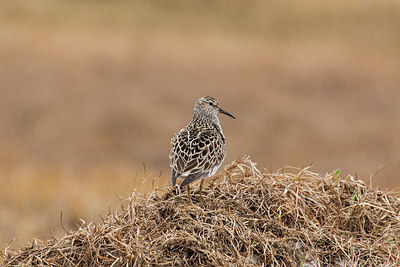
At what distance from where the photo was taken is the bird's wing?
262 inches

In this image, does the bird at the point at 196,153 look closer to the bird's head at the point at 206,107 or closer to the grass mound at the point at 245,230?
the bird's head at the point at 206,107

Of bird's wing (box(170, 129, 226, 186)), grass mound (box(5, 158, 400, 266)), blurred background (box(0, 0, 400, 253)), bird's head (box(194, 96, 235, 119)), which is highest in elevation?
blurred background (box(0, 0, 400, 253))

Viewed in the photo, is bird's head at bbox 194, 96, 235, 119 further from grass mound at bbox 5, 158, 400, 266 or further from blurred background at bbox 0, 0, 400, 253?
blurred background at bbox 0, 0, 400, 253

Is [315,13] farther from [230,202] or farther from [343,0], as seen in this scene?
[230,202]

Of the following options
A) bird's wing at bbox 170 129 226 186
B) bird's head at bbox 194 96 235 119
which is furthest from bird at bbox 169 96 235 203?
bird's head at bbox 194 96 235 119

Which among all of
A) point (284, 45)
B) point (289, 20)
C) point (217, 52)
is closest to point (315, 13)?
point (289, 20)

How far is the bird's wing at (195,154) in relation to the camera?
6645 millimetres

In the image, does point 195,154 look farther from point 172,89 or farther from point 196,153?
point 172,89

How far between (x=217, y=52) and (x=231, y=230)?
26933 mm

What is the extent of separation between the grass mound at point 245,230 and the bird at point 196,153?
0.41m

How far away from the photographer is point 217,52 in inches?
1254

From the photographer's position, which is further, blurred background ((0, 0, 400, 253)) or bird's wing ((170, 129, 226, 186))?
blurred background ((0, 0, 400, 253))

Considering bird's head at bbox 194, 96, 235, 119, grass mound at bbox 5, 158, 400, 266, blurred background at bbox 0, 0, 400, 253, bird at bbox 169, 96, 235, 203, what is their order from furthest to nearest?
blurred background at bbox 0, 0, 400, 253
bird's head at bbox 194, 96, 235, 119
bird at bbox 169, 96, 235, 203
grass mound at bbox 5, 158, 400, 266

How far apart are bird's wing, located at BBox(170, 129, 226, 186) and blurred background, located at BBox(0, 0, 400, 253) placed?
8.94 metres
